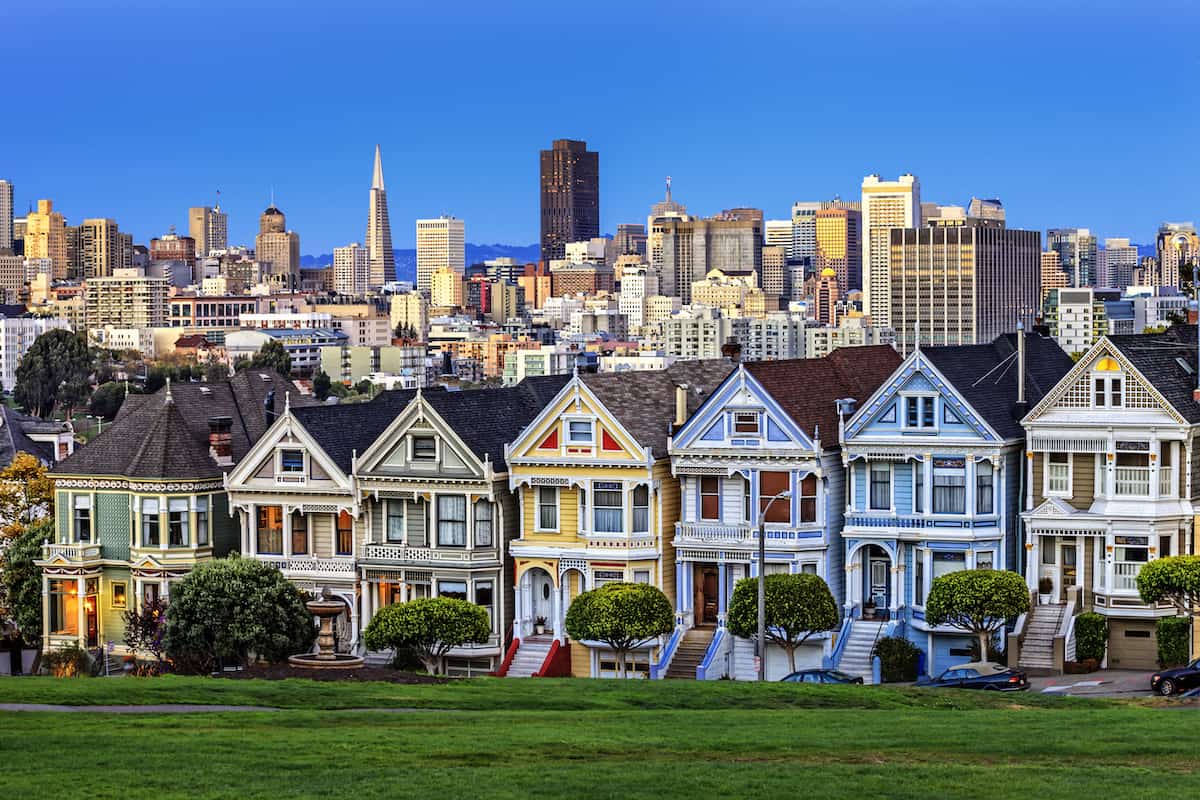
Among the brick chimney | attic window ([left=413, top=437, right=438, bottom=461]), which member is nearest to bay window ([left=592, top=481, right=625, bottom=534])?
attic window ([left=413, top=437, right=438, bottom=461])

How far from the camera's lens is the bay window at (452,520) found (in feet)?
191


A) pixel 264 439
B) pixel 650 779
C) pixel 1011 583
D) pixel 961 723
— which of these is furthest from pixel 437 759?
pixel 264 439

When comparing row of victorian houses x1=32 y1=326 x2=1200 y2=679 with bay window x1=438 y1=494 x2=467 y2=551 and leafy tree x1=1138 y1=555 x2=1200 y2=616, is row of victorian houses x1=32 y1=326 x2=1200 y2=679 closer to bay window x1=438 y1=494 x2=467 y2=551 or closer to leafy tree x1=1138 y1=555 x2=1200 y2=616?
bay window x1=438 y1=494 x2=467 y2=551

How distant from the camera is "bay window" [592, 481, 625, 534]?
56.8m

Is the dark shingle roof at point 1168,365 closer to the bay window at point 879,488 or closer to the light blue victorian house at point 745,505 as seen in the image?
the bay window at point 879,488

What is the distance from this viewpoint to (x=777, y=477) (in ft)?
182

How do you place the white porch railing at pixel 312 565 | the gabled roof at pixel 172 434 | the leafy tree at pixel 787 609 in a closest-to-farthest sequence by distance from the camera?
the leafy tree at pixel 787 609, the white porch railing at pixel 312 565, the gabled roof at pixel 172 434

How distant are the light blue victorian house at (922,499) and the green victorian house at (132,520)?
52.9 feet

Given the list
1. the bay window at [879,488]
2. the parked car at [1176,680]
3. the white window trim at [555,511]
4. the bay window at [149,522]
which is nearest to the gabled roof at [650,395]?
the white window trim at [555,511]

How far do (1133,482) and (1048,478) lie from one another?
76.6 inches

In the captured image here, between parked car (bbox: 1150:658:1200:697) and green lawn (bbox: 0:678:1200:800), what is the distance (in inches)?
140

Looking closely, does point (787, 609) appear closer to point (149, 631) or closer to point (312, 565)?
point (312, 565)

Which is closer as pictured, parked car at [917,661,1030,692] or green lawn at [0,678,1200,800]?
green lawn at [0,678,1200,800]

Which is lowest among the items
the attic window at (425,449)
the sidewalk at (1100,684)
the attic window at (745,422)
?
the sidewalk at (1100,684)
